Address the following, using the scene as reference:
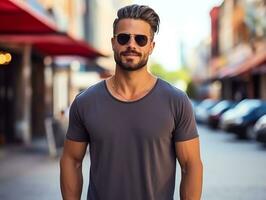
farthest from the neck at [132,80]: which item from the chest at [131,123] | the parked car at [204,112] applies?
the parked car at [204,112]

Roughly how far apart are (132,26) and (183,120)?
472 millimetres

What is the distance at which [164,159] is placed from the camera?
3.27 m

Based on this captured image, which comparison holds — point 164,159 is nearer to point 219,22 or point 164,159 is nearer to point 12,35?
point 12,35

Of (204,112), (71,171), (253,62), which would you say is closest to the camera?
(71,171)

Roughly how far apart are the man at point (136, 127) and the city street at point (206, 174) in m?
7.14

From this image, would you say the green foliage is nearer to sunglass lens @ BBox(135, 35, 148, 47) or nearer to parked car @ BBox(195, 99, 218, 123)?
parked car @ BBox(195, 99, 218, 123)

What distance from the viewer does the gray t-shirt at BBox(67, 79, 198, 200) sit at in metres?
3.23

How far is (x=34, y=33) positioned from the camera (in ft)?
64.8

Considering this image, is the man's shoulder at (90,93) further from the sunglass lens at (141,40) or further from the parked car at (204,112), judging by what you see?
the parked car at (204,112)

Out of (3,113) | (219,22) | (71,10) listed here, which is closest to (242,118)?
(3,113)

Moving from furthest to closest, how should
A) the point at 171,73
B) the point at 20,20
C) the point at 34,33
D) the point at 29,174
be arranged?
the point at 171,73 → the point at 34,33 → the point at 20,20 → the point at 29,174

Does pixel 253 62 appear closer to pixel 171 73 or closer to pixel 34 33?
pixel 34 33

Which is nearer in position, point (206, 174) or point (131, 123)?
point (131, 123)

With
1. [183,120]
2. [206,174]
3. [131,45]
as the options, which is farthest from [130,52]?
[206,174]
